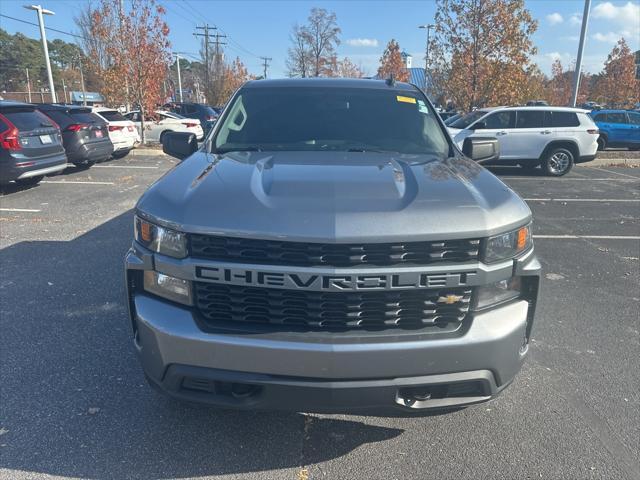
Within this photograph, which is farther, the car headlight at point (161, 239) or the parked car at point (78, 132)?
the parked car at point (78, 132)

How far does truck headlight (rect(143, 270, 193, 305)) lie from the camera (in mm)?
2170

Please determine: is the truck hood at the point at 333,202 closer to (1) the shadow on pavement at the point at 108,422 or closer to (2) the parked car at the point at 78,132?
(1) the shadow on pavement at the point at 108,422

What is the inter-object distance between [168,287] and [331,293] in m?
0.77

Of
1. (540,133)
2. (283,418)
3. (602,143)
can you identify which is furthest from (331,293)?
(602,143)

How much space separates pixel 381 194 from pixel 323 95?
1778 millimetres

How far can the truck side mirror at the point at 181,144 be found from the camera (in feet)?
12.8

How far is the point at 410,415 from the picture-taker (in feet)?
7.05

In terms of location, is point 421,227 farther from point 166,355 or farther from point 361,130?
point 361,130

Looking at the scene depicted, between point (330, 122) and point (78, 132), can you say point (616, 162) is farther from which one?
point (78, 132)

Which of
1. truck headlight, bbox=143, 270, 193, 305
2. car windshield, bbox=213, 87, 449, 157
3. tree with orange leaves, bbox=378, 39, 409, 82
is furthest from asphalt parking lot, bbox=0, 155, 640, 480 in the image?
tree with orange leaves, bbox=378, 39, 409, 82

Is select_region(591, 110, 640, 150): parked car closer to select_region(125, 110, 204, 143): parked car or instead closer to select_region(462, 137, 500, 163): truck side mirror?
select_region(125, 110, 204, 143): parked car

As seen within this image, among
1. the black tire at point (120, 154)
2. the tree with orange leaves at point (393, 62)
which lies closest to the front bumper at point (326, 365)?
the black tire at point (120, 154)

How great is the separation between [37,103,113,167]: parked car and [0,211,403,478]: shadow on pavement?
8684 millimetres

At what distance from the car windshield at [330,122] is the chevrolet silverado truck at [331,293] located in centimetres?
102
